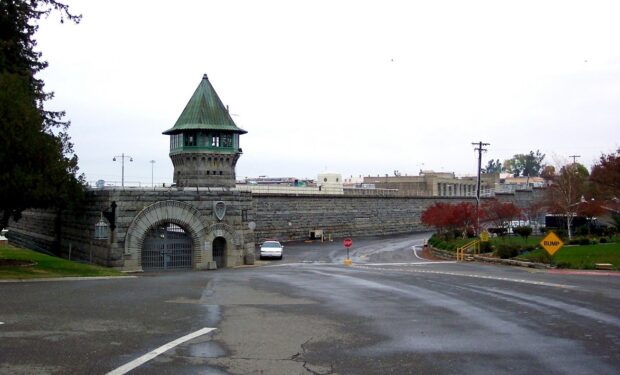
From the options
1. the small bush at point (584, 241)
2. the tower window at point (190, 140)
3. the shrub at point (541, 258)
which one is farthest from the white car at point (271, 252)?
the small bush at point (584, 241)

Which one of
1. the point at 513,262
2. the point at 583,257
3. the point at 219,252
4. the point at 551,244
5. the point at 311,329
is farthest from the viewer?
the point at 219,252

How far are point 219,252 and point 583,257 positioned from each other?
19.9m

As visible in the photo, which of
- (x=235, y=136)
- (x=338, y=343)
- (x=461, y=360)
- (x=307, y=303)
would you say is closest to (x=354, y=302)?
(x=307, y=303)

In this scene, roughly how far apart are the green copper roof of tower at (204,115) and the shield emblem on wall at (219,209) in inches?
1007

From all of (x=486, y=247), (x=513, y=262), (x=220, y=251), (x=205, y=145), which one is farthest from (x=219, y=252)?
(x=205, y=145)

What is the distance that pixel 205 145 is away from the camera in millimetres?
61562

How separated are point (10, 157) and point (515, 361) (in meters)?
19.1

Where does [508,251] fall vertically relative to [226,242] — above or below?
below

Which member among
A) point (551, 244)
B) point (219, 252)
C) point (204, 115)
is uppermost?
point (204, 115)

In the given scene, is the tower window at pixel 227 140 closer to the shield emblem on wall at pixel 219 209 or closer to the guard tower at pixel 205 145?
the guard tower at pixel 205 145

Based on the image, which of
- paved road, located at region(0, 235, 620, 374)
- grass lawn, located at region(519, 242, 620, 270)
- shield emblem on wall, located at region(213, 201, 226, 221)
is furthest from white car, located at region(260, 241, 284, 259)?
paved road, located at region(0, 235, 620, 374)

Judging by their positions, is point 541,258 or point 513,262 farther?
point 513,262

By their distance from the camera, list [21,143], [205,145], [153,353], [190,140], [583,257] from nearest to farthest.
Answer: [153,353] → [21,143] → [583,257] → [205,145] → [190,140]

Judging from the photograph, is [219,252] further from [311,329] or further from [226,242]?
[311,329]
